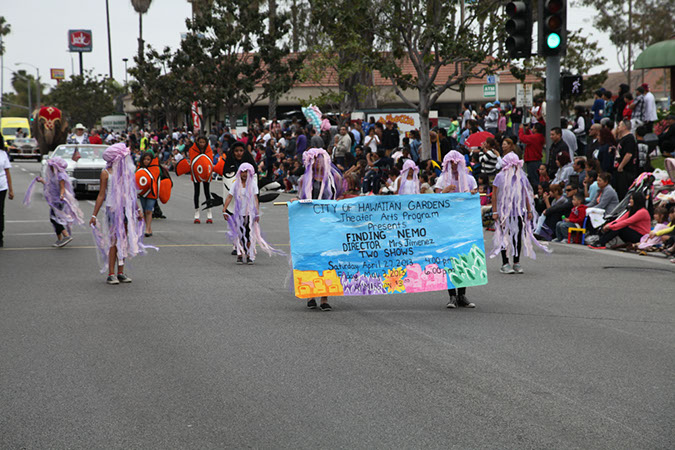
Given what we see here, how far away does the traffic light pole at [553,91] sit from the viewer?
15.3m

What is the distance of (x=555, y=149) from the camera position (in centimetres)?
1778

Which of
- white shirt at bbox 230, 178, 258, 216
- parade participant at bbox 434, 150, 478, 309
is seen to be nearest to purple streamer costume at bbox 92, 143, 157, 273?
white shirt at bbox 230, 178, 258, 216

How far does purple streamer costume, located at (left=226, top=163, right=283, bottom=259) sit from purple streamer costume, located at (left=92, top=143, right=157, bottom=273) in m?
2.28

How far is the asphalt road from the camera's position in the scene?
531 centimetres

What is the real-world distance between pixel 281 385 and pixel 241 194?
7180mm

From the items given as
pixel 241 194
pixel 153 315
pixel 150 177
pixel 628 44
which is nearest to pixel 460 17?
pixel 150 177

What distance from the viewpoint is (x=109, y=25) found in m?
83.0

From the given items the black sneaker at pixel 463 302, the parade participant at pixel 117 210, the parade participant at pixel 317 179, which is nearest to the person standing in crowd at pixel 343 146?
the parade participant at pixel 117 210

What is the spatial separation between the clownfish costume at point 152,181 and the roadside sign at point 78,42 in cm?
11006

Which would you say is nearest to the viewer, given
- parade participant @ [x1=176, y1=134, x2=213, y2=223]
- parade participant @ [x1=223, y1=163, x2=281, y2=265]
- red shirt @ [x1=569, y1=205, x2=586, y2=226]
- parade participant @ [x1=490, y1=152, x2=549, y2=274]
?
parade participant @ [x1=490, y1=152, x2=549, y2=274]

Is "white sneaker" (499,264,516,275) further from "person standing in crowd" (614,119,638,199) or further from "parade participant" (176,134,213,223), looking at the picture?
"parade participant" (176,134,213,223)

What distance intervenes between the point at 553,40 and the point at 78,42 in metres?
117

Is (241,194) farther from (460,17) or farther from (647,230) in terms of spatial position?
(460,17)

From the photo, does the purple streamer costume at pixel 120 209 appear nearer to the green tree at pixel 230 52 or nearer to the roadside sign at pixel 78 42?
the green tree at pixel 230 52
